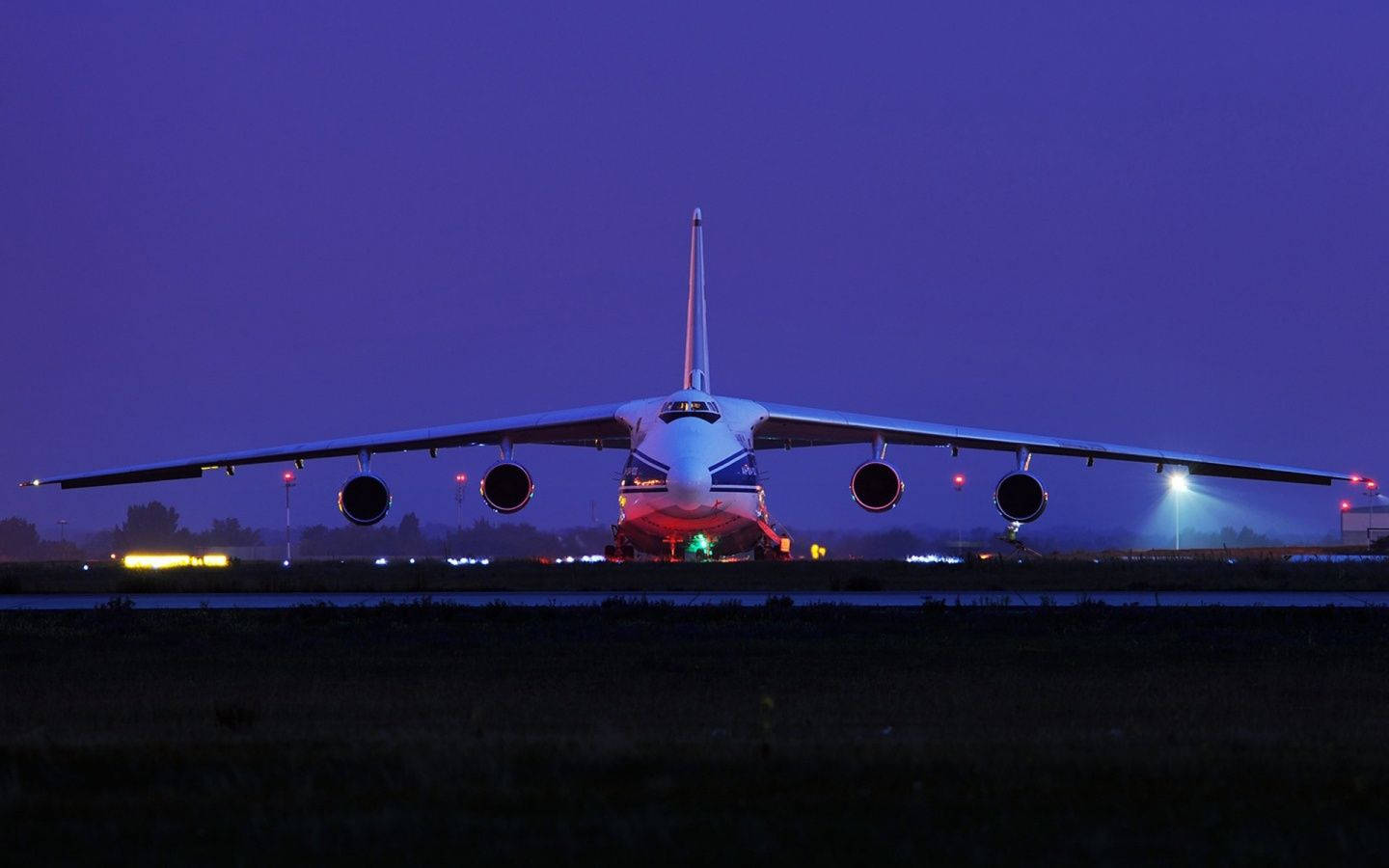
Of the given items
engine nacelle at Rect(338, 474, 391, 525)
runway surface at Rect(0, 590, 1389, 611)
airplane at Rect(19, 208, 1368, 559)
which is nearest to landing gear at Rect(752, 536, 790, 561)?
airplane at Rect(19, 208, 1368, 559)

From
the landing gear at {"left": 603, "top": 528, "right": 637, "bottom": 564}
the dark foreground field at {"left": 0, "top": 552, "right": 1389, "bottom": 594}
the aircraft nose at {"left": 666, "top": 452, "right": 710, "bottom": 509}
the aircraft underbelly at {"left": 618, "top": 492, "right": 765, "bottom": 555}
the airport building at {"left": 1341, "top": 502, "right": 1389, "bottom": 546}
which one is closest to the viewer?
the dark foreground field at {"left": 0, "top": 552, "right": 1389, "bottom": 594}

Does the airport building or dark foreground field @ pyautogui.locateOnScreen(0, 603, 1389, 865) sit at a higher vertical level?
the airport building

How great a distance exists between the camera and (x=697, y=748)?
24.8ft

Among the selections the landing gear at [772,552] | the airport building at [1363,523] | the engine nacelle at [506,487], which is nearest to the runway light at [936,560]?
the landing gear at [772,552]

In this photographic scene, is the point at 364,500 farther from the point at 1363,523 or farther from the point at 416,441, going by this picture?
the point at 1363,523

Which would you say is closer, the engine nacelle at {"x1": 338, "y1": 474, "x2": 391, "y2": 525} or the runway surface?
the runway surface

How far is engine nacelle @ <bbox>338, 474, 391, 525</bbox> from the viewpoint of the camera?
1298 inches

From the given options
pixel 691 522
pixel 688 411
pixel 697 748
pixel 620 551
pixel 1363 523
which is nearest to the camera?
pixel 697 748

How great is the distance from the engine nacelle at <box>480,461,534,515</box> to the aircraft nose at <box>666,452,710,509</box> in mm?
3315

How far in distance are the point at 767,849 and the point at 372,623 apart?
38.7 feet

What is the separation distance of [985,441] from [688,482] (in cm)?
652

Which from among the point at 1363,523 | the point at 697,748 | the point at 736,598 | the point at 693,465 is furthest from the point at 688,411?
the point at 1363,523

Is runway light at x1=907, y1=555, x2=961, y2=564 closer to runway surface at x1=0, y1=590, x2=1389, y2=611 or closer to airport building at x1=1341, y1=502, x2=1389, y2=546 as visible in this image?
runway surface at x1=0, y1=590, x2=1389, y2=611

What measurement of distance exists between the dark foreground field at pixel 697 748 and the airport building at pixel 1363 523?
56.7m
